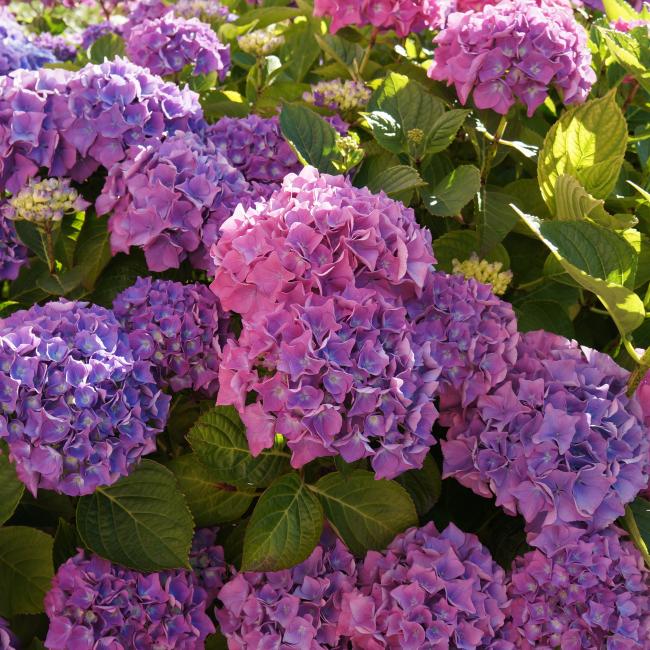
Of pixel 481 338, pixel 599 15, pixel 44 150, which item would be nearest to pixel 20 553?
pixel 44 150

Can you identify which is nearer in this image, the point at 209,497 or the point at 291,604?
the point at 291,604

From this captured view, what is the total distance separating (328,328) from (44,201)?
0.63 meters

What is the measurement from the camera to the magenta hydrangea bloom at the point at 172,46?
1906 millimetres

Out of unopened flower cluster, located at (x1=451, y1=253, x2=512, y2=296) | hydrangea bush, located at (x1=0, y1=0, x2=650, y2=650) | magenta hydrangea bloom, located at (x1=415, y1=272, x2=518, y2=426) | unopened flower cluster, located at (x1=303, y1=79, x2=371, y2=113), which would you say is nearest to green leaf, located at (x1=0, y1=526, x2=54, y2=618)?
hydrangea bush, located at (x1=0, y1=0, x2=650, y2=650)

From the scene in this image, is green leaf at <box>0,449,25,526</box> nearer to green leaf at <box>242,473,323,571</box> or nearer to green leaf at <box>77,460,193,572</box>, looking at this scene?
green leaf at <box>77,460,193,572</box>

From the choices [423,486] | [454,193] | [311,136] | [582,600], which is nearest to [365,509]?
[423,486]

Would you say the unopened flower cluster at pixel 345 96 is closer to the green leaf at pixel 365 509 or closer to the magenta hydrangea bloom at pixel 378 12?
the magenta hydrangea bloom at pixel 378 12

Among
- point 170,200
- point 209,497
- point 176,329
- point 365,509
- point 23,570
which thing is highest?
point 170,200

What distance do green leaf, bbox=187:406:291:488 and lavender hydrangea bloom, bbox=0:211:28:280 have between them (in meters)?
0.56

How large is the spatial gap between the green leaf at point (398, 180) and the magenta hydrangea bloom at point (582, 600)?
62 centimetres

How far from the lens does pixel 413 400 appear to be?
3.70 feet

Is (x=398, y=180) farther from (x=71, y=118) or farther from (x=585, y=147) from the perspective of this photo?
(x=71, y=118)

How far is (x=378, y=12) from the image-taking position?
1.80 metres

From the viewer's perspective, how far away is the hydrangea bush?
115cm
